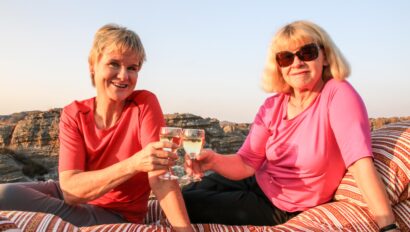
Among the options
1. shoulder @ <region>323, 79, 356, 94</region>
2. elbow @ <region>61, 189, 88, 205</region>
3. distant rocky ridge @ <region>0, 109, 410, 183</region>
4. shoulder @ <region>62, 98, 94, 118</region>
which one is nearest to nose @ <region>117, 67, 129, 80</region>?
shoulder @ <region>62, 98, 94, 118</region>

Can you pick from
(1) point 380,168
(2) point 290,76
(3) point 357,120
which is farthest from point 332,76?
(1) point 380,168

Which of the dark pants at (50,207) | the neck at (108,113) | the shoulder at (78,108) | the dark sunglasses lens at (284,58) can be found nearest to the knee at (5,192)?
the dark pants at (50,207)

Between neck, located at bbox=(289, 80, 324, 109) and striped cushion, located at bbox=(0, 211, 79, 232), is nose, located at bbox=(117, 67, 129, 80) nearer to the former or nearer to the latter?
striped cushion, located at bbox=(0, 211, 79, 232)

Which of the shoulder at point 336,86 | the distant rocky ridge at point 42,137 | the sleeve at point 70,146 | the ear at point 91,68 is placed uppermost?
the ear at point 91,68

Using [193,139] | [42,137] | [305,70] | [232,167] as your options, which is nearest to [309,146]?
A: [305,70]

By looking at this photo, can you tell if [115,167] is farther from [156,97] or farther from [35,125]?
[35,125]

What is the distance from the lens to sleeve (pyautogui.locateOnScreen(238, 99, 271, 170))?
11.8ft

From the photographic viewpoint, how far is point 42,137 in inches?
1448

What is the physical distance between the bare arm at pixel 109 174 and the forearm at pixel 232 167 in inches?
37.9

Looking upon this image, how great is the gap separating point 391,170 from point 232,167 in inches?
50.2

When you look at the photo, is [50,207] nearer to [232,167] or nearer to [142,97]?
[142,97]

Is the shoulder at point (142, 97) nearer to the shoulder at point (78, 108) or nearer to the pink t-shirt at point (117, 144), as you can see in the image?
the pink t-shirt at point (117, 144)

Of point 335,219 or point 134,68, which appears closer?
point 335,219

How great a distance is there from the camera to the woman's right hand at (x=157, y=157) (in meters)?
2.38
